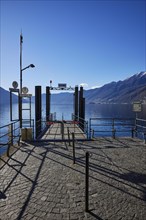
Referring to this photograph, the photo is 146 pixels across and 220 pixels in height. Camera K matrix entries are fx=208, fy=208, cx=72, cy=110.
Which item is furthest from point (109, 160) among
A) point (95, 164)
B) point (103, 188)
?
point (103, 188)

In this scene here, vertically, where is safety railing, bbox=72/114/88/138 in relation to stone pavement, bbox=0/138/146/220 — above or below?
above

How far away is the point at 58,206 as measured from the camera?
15.4 feet

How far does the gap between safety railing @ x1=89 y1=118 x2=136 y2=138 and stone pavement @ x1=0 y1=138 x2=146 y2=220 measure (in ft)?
13.7

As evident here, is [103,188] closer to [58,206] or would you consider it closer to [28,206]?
[58,206]

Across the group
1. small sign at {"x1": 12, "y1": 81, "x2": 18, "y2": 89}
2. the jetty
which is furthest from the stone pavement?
small sign at {"x1": 12, "y1": 81, "x2": 18, "y2": 89}

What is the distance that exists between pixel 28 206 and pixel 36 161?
135 inches

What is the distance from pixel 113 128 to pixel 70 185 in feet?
27.4

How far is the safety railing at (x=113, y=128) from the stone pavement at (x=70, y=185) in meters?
4.18

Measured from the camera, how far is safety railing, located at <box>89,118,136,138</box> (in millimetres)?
13836

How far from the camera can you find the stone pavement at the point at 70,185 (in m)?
4.45

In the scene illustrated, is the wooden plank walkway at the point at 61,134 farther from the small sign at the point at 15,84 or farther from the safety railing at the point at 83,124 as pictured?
the small sign at the point at 15,84

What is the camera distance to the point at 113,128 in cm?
1366

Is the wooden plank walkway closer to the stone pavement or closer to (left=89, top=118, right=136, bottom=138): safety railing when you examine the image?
(left=89, top=118, right=136, bottom=138): safety railing

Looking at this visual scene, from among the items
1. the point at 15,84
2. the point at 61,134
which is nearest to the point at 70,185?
the point at 15,84
